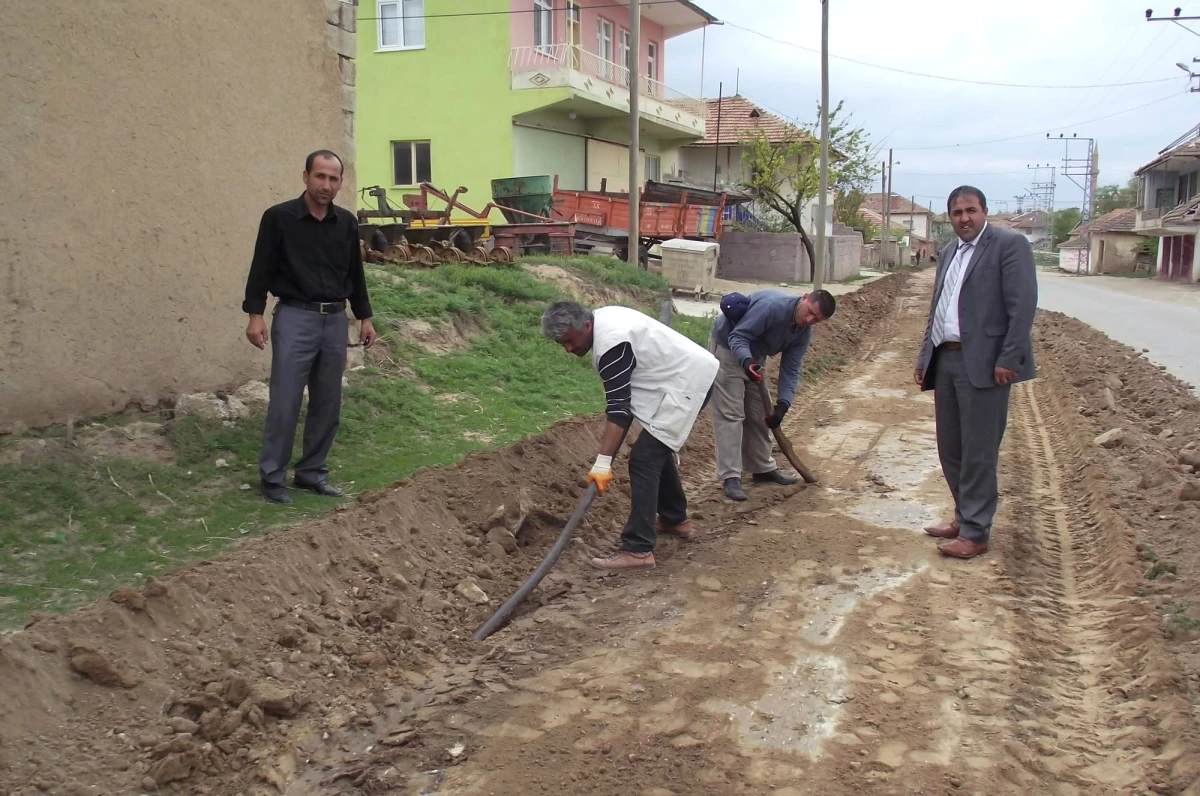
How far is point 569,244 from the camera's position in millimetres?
17219

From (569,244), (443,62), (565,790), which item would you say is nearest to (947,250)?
(565,790)

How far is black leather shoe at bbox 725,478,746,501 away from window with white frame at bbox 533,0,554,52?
57.4 ft

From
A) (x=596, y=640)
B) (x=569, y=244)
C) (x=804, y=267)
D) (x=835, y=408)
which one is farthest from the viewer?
(x=804, y=267)

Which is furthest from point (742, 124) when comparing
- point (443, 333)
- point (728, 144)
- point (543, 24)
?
point (443, 333)

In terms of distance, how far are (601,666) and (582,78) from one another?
758 inches

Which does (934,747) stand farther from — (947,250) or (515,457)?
(515,457)

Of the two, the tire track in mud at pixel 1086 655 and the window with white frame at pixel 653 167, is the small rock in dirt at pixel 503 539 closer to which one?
the tire track in mud at pixel 1086 655

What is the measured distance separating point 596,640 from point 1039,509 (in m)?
3.65

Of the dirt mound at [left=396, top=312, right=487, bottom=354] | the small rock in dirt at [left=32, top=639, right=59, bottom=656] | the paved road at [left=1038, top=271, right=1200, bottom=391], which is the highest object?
the dirt mound at [left=396, top=312, right=487, bottom=354]

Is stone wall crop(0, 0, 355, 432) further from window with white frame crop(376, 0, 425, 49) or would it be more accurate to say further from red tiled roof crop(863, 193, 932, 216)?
red tiled roof crop(863, 193, 932, 216)

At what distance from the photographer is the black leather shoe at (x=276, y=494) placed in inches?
205

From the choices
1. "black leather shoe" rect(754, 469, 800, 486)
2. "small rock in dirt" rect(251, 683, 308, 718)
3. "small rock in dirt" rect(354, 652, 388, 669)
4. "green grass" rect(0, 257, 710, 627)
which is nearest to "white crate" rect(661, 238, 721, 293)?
"green grass" rect(0, 257, 710, 627)

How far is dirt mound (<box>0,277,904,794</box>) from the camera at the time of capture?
325 centimetres

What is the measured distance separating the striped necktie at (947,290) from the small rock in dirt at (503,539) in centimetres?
265
